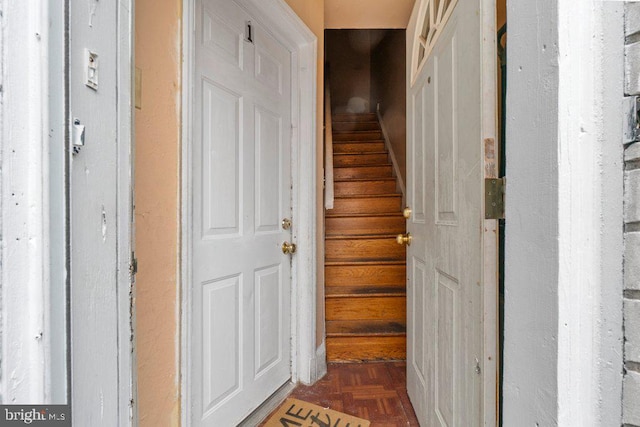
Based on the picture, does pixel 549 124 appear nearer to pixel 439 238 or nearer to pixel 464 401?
pixel 439 238

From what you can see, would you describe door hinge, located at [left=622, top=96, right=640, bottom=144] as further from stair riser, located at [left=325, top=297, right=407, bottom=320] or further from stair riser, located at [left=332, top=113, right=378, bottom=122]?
stair riser, located at [left=332, top=113, right=378, bottom=122]

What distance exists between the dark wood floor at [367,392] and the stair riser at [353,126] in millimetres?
3419

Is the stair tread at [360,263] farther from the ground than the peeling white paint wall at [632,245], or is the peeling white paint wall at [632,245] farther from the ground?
the peeling white paint wall at [632,245]

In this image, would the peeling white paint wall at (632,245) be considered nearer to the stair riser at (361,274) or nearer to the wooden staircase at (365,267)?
the wooden staircase at (365,267)

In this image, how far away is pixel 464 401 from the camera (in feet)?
3.02

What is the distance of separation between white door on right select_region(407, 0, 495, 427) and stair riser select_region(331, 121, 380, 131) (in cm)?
299

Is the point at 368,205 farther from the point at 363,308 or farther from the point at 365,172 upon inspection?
the point at 363,308

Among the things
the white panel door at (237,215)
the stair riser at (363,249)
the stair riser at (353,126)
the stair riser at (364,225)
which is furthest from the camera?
the stair riser at (353,126)

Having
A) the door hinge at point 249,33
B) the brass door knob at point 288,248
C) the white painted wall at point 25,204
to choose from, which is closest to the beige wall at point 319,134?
the brass door knob at point 288,248

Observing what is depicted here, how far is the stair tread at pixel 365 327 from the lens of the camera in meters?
2.08

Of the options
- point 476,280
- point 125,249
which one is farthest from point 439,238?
point 125,249

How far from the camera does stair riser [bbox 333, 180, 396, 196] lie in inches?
130

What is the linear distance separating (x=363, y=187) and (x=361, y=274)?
1177mm

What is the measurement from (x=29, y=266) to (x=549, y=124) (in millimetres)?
886
